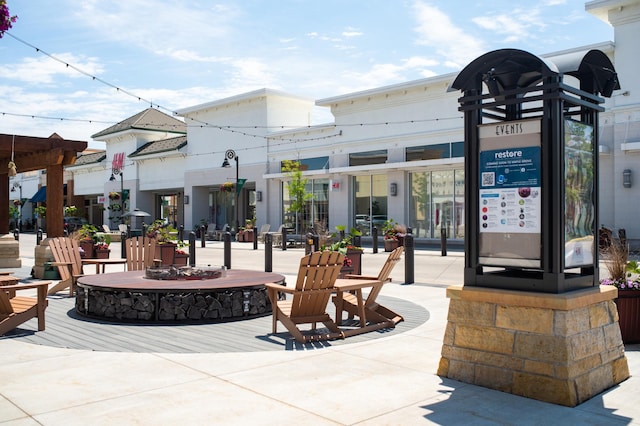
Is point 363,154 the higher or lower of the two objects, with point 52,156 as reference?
higher

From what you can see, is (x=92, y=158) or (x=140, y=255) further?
(x=92, y=158)

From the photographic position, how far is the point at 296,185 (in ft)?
112

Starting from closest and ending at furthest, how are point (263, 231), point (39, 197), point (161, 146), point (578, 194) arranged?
1. point (578, 194)
2. point (263, 231)
3. point (161, 146)
4. point (39, 197)

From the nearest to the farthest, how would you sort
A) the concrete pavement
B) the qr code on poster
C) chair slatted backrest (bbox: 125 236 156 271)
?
the concrete pavement
the qr code on poster
chair slatted backrest (bbox: 125 236 156 271)

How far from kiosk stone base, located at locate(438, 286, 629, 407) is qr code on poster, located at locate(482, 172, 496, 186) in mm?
1006

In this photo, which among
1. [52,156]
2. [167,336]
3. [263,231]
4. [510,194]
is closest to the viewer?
[510,194]

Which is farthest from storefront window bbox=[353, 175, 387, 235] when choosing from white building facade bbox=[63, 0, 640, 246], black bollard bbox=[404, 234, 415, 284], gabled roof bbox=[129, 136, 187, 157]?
black bollard bbox=[404, 234, 415, 284]

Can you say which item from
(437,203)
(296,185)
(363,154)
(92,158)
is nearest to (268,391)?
(437,203)

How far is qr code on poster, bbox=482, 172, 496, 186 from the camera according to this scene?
5.88 metres

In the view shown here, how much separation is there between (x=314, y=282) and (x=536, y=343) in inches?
121

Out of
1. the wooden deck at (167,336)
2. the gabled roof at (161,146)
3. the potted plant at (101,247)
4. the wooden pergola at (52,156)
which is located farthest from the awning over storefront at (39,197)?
the wooden deck at (167,336)

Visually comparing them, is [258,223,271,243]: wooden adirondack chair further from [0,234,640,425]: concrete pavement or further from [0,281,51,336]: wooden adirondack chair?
[0,234,640,425]: concrete pavement

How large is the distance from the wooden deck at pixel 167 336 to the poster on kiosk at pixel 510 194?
2548mm

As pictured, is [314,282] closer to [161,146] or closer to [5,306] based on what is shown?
[5,306]
